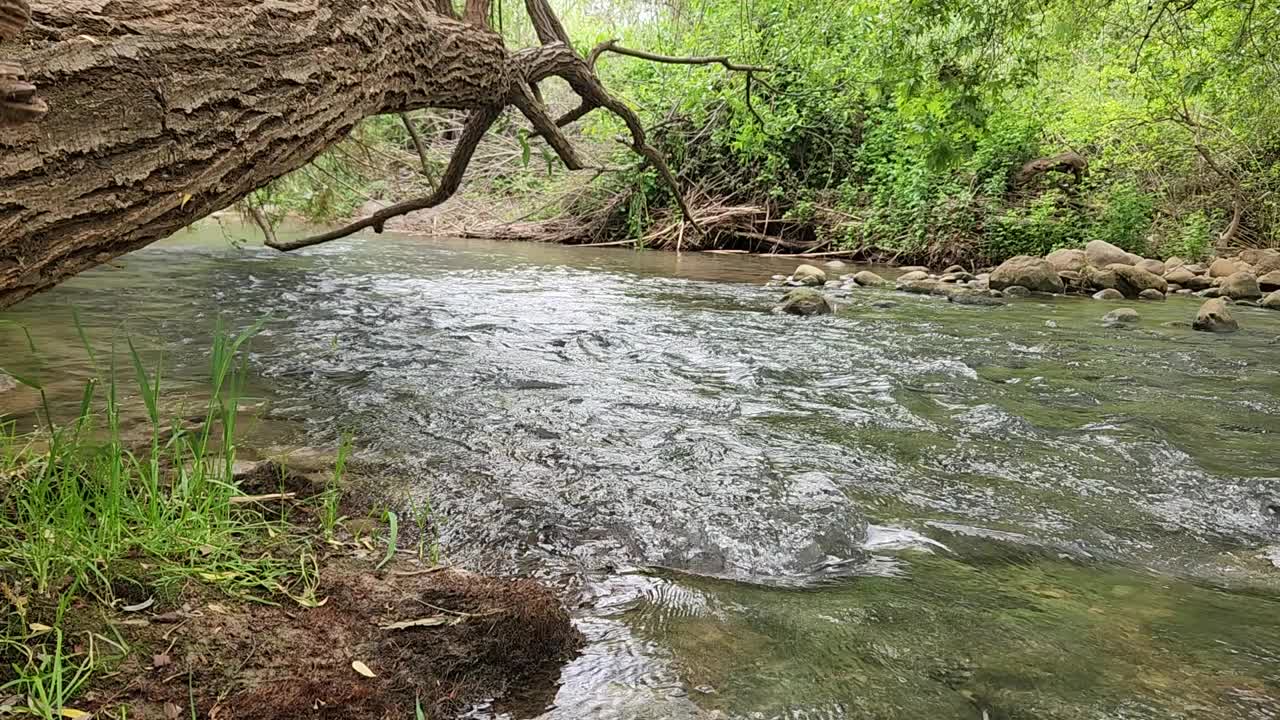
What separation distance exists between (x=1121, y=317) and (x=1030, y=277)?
255 cm

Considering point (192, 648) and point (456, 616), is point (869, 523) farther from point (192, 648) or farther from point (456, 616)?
point (192, 648)

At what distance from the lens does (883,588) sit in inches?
84.8

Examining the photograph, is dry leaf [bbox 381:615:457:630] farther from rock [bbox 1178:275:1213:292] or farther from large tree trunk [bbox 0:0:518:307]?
rock [bbox 1178:275:1213:292]

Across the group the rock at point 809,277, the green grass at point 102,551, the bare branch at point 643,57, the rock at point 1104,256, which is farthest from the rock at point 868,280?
the green grass at point 102,551

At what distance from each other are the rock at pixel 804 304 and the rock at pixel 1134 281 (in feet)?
16.5

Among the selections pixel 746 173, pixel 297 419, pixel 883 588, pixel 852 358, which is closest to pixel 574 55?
pixel 852 358

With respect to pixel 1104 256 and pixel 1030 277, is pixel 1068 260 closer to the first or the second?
pixel 1104 256

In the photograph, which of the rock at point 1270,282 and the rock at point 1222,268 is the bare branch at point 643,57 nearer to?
the rock at point 1270,282

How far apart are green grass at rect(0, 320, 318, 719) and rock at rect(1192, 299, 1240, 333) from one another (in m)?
7.96

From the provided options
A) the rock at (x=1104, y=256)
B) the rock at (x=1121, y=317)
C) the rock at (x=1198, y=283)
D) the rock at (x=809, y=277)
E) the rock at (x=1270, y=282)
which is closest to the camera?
the rock at (x=1121, y=317)

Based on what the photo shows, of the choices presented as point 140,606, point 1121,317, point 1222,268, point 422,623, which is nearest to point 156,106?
point 140,606

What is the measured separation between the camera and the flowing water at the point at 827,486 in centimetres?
174

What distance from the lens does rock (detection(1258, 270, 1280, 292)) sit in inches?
404

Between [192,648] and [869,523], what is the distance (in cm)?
201
